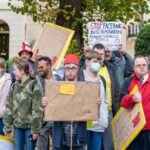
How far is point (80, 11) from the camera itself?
15500mm

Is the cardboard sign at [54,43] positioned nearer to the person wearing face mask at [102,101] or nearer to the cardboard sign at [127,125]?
the person wearing face mask at [102,101]

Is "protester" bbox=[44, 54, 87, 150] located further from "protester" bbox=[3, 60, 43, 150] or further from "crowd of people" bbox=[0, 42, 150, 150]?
"protester" bbox=[3, 60, 43, 150]

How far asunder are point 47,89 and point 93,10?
371 inches

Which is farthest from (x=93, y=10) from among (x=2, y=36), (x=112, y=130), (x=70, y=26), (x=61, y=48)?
(x=2, y=36)

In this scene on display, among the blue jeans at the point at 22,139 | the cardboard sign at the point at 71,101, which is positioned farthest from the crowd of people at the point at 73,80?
the cardboard sign at the point at 71,101

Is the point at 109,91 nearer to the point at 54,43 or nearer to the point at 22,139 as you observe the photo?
the point at 22,139

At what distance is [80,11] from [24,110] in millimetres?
8057

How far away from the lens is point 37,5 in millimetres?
16500

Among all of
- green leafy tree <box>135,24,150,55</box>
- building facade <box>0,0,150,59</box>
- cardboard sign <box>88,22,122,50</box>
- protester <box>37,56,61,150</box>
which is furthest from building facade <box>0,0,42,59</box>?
protester <box>37,56,61,150</box>

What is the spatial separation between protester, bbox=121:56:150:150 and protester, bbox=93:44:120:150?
89 cm

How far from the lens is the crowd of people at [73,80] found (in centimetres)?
730

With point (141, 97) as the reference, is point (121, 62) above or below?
above

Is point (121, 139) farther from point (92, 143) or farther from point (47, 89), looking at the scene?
point (47, 89)

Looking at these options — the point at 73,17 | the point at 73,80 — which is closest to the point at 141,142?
the point at 73,80
